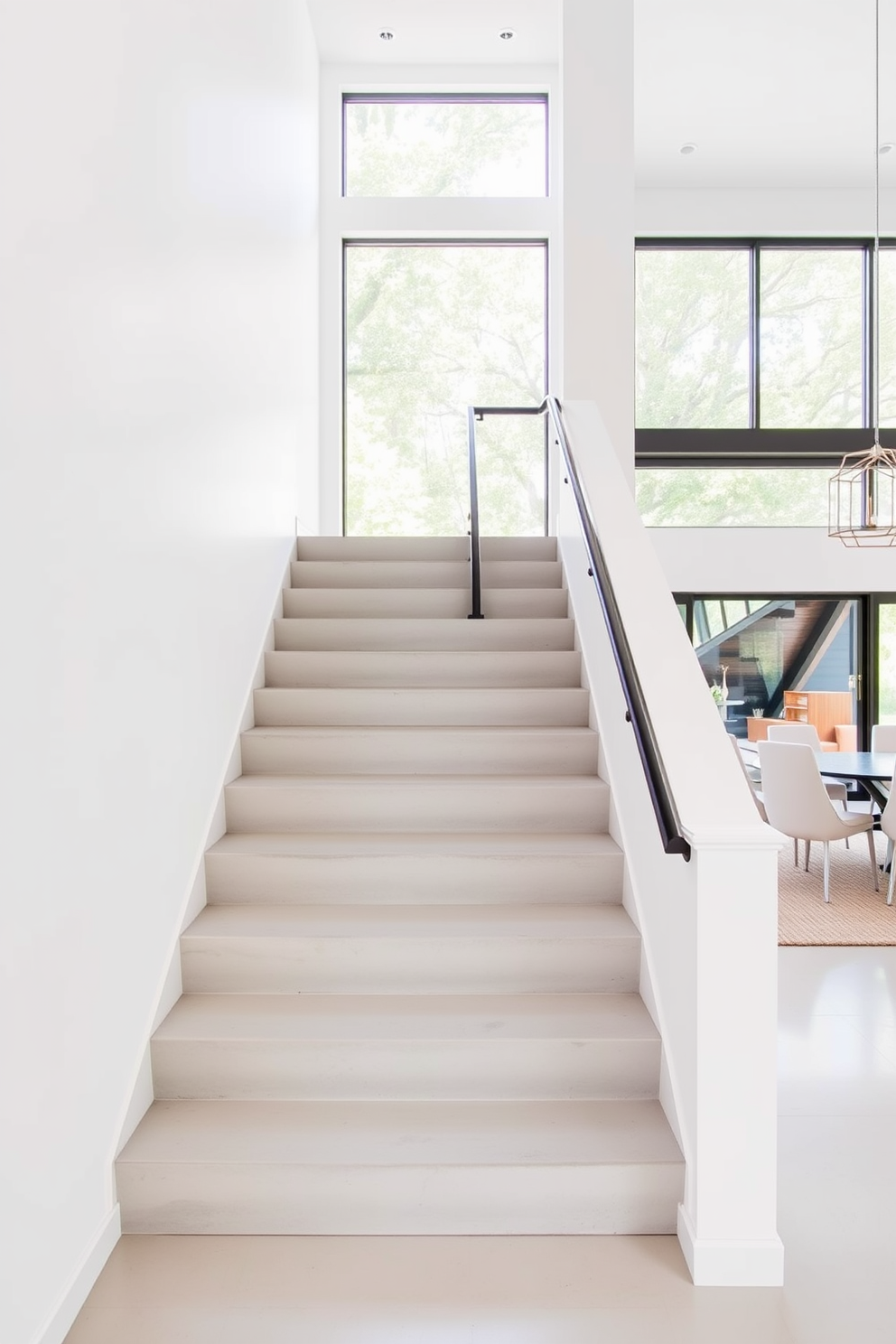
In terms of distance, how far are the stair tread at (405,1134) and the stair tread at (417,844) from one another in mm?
802

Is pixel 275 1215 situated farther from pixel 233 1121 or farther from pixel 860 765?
pixel 860 765

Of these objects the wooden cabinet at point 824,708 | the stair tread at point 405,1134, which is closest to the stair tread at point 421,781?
the stair tread at point 405,1134

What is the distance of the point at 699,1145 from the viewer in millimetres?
2064

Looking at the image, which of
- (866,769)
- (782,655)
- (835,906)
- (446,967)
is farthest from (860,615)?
(446,967)

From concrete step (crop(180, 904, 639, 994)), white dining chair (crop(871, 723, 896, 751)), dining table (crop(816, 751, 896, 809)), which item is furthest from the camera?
white dining chair (crop(871, 723, 896, 751))

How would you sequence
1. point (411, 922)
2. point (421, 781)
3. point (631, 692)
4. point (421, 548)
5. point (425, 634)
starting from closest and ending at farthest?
1. point (631, 692)
2. point (411, 922)
3. point (421, 781)
4. point (425, 634)
5. point (421, 548)

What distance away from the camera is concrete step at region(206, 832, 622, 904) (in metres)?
3.00

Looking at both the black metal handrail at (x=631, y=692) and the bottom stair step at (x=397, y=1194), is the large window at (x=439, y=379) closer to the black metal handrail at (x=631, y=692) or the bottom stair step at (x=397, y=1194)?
the black metal handrail at (x=631, y=692)

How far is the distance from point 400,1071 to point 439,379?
18.9 ft

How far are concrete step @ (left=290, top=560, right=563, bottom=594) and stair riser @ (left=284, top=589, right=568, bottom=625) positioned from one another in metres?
0.18

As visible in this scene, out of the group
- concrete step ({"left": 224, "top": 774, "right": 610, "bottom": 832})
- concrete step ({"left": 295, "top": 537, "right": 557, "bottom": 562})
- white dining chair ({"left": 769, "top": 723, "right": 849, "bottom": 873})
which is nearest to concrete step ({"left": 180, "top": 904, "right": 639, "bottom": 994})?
concrete step ({"left": 224, "top": 774, "right": 610, "bottom": 832})

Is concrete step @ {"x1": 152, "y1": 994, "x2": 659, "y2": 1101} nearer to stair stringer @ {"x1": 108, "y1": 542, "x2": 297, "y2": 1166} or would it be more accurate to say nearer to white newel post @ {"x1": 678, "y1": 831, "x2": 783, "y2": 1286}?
stair stringer @ {"x1": 108, "y1": 542, "x2": 297, "y2": 1166}

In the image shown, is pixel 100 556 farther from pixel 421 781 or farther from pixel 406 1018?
pixel 421 781

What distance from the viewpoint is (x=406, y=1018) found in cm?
256
